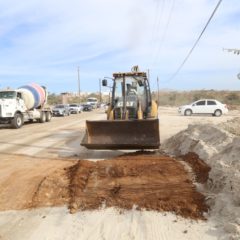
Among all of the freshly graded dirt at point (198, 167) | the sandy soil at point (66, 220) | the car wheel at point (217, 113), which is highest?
the freshly graded dirt at point (198, 167)

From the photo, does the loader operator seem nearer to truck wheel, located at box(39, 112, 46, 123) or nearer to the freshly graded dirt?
the freshly graded dirt

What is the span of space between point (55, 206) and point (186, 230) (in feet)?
8.41

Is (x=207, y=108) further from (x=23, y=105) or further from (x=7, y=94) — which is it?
(x=7, y=94)

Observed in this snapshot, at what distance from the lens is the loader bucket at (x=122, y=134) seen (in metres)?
13.6

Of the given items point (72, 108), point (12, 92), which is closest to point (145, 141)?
point (12, 92)

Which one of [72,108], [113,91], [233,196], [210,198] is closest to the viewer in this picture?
Answer: [233,196]

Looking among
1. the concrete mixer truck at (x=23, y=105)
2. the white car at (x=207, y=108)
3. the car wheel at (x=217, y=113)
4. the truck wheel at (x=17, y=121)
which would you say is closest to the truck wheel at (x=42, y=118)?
the concrete mixer truck at (x=23, y=105)

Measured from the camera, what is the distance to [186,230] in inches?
255

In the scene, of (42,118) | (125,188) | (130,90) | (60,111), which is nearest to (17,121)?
(42,118)

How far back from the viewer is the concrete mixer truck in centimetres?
2970

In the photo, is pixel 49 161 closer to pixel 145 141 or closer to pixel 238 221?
pixel 145 141

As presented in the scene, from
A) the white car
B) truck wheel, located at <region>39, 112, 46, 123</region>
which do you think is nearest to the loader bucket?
truck wheel, located at <region>39, 112, 46, 123</region>

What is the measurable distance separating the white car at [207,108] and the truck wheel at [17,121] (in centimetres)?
1860

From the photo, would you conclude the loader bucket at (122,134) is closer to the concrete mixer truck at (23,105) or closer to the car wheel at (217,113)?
the concrete mixer truck at (23,105)
